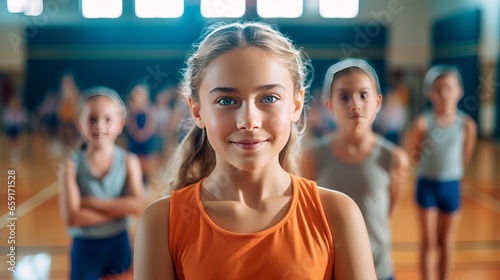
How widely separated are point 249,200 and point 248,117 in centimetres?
9

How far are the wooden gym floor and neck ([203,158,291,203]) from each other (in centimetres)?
33

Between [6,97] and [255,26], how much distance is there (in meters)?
7.12

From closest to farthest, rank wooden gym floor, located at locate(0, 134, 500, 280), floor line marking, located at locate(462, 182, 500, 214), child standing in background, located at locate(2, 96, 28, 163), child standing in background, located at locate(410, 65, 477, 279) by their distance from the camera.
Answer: wooden gym floor, located at locate(0, 134, 500, 280) → child standing in background, located at locate(410, 65, 477, 279) → floor line marking, located at locate(462, 182, 500, 214) → child standing in background, located at locate(2, 96, 28, 163)

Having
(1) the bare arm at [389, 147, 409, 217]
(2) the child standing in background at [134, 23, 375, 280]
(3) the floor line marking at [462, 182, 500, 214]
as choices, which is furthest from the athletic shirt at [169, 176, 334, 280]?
(3) the floor line marking at [462, 182, 500, 214]

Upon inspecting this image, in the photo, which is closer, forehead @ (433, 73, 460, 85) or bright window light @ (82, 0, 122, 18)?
bright window light @ (82, 0, 122, 18)

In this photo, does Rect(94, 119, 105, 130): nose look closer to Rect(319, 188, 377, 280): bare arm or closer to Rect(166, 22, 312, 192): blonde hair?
Rect(166, 22, 312, 192): blonde hair

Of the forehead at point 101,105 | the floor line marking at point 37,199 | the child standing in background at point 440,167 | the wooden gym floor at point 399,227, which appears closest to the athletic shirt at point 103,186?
the wooden gym floor at point 399,227

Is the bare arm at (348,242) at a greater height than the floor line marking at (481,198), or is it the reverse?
the bare arm at (348,242)

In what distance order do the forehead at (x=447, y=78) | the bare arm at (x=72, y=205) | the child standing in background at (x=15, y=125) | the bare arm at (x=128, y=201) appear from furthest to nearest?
the child standing in background at (x=15, y=125)
the forehead at (x=447, y=78)
the bare arm at (x=128, y=201)
the bare arm at (x=72, y=205)

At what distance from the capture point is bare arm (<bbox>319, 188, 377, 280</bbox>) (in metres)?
0.48

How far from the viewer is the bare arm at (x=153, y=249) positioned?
486 mm

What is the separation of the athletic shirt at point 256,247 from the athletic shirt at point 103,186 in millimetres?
576

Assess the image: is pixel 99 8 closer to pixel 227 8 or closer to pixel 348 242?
pixel 227 8

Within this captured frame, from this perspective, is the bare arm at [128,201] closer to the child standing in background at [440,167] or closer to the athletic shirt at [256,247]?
the athletic shirt at [256,247]
